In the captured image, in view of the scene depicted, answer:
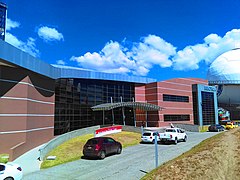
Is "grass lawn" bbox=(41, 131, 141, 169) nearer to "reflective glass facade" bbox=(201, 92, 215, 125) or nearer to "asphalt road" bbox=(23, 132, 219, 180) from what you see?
"asphalt road" bbox=(23, 132, 219, 180)

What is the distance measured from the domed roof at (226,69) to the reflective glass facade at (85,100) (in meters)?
51.1

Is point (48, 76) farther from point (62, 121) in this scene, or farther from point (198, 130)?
point (198, 130)

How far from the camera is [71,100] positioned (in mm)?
36188

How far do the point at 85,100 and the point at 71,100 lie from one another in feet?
9.84

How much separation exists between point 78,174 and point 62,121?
68.5ft

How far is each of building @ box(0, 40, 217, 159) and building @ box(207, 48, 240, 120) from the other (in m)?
32.1

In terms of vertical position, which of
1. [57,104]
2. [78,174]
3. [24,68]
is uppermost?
[24,68]

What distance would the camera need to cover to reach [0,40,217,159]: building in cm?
2084

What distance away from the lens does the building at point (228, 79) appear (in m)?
84.8

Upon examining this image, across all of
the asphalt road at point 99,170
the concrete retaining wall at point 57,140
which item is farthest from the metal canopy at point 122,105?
the asphalt road at point 99,170

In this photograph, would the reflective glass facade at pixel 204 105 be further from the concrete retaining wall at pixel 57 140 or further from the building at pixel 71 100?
the concrete retaining wall at pixel 57 140

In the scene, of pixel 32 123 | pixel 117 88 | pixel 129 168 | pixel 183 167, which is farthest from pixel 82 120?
pixel 183 167

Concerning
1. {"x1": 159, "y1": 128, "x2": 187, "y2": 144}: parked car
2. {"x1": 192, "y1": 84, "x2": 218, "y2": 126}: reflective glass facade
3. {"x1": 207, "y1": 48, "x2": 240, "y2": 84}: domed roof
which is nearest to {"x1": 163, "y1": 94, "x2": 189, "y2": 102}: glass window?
{"x1": 192, "y1": 84, "x2": 218, "y2": 126}: reflective glass facade

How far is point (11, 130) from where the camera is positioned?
20875 millimetres
